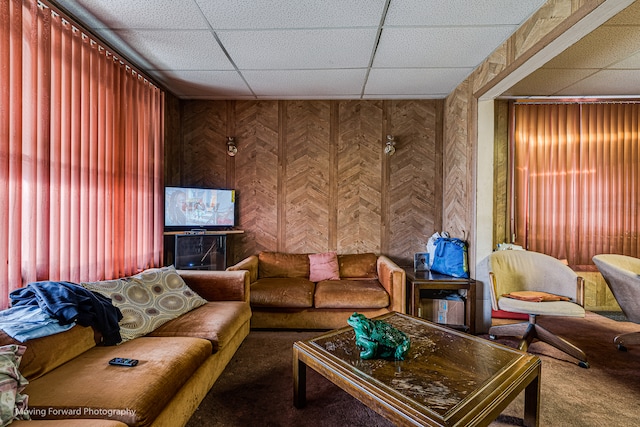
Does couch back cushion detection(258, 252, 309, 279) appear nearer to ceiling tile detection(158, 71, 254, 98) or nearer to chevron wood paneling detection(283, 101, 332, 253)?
chevron wood paneling detection(283, 101, 332, 253)

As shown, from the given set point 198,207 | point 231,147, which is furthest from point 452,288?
point 231,147

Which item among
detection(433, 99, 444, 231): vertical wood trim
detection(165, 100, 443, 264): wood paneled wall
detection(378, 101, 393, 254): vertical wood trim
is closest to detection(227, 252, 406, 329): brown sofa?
detection(378, 101, 393, 254): vertical wood trim

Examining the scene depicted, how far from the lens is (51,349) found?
4.77 ft

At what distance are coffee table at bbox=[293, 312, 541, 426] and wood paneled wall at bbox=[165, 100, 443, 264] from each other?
80.6 inches

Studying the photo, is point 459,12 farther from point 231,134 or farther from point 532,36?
point 231,134

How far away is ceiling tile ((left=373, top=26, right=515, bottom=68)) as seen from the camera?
7.70ft

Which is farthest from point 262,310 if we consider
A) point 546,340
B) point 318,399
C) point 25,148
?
point 546,340

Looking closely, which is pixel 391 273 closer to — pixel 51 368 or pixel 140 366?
pixel 140 366

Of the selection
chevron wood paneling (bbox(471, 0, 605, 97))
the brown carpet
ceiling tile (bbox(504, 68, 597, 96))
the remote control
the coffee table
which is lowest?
the brown carpet

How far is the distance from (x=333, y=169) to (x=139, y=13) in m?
2.49

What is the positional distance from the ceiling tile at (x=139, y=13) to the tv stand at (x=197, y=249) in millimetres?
1940

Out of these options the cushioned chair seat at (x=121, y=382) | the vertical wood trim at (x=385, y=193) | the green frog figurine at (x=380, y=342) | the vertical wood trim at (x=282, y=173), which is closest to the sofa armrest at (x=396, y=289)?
the vertical wood trim at (x=385, y=193)

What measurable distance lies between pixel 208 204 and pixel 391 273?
2.30 meters

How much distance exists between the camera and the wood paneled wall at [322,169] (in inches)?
151
